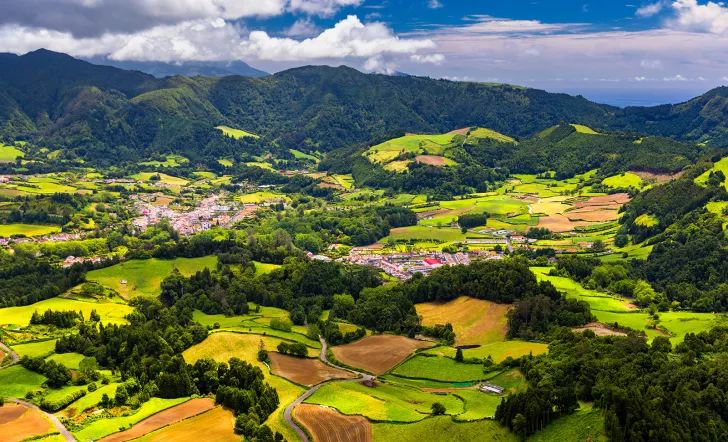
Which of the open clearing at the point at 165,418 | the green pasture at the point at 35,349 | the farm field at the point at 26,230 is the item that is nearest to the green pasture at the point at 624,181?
the farm field at the point at 26,230

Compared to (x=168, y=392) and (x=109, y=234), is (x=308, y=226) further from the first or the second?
(x=168, y=392)

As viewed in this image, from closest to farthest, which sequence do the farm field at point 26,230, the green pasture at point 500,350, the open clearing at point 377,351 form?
the green pasture at point 500,350 < the open clearing at point 377,351 < the farm field at point 26,230

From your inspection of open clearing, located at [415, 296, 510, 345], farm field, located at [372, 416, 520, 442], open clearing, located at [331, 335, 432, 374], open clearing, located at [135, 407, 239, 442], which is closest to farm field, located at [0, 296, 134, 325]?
open clearing, located at [331, 335, 432, 374]

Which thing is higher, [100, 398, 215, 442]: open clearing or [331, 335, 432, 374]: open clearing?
[100, 398, 215, 442]: open clearing

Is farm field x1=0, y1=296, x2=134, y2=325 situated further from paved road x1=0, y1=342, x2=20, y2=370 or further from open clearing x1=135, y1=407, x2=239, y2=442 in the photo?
open clearing x1=135, y1=407, x2=239, y2=442

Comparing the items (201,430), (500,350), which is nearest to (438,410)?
(201,430)

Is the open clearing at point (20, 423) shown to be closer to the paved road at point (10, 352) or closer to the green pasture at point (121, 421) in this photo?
the green pasture at point (121, 421)

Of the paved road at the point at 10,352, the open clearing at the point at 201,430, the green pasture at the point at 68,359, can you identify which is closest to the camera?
the open clearing at the point at 201,430
